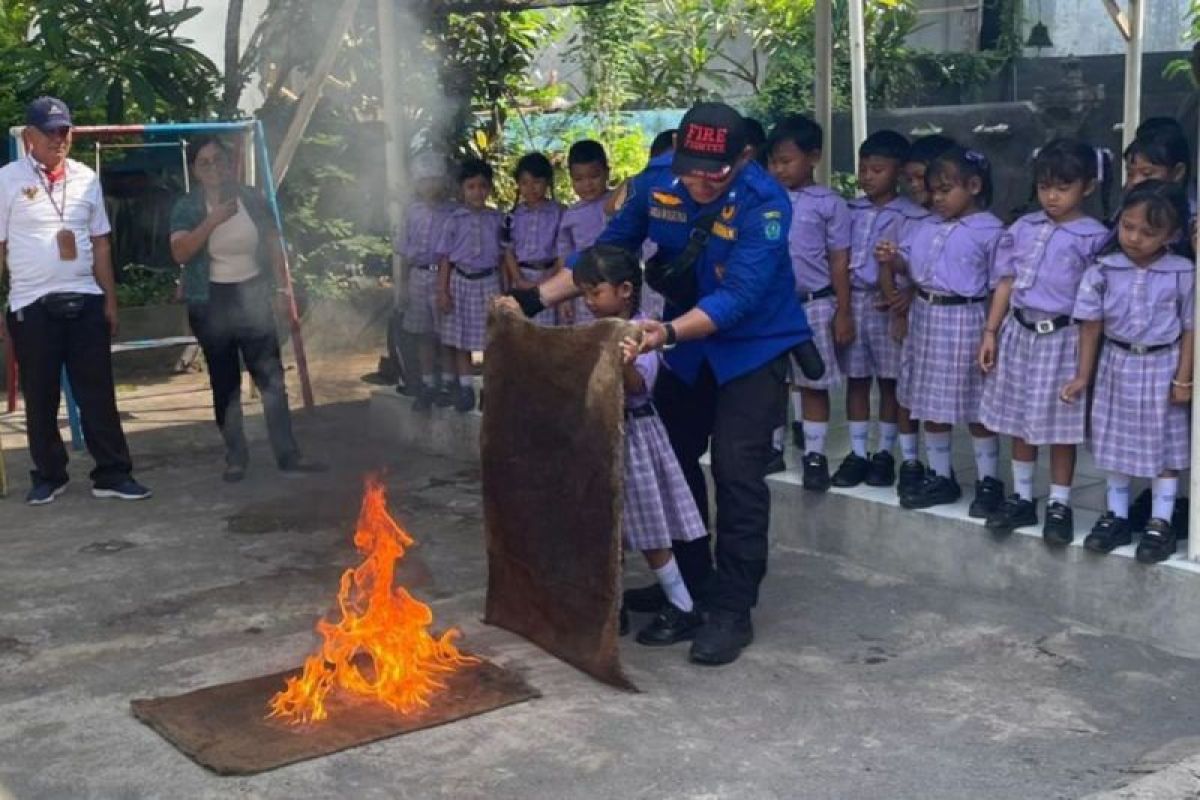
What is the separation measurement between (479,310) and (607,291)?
327 cm

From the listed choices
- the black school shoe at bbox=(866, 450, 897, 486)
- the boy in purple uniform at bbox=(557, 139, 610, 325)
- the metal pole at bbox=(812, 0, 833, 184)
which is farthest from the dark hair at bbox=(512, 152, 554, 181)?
the black school shoe at bbox=(866, 450, 897, 486)

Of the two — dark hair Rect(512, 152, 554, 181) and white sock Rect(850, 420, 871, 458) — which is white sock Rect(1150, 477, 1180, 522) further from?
dark hair Rect(512, 152, 554, 181)

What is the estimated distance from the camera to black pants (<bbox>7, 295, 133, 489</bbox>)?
7512mm

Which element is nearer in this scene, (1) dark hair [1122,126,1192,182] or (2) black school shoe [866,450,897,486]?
(1) dark hair [1122,126,1192,182]

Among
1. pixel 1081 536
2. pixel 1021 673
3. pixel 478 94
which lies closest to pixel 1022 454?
pixel 1081 536

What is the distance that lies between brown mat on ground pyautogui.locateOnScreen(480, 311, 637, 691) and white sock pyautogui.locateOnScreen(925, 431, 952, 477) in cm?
181

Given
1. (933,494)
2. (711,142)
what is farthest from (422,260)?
(711,142)

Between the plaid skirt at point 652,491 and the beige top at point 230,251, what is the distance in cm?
340

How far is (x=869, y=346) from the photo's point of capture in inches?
258

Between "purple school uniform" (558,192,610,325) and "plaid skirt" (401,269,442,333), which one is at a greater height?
"purple school uniform" (558,192,610,325)

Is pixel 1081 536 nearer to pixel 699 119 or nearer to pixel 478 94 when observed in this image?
pixel 699 119

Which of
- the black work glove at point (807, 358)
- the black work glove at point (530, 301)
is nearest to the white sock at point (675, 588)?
the black work glove at point (807, 358)

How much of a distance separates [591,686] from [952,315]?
2151 millimetres

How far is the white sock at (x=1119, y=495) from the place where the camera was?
5379 millimetres
